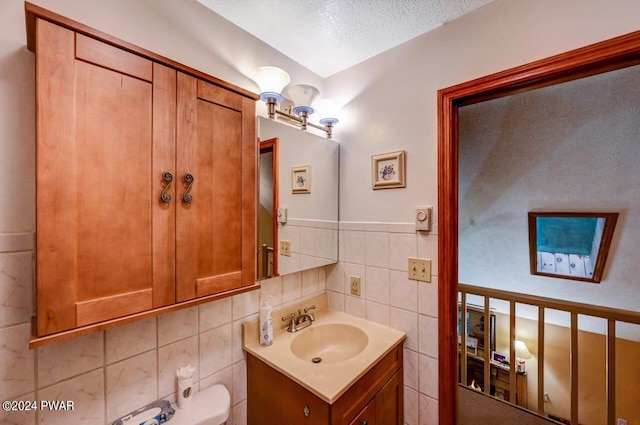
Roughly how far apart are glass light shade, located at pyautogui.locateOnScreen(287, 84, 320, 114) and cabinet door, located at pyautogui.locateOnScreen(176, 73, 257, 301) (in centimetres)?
47

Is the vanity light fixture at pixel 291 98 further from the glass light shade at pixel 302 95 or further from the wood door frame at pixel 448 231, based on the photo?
the wood door frame at pixel 448 231

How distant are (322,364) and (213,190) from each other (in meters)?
0.85

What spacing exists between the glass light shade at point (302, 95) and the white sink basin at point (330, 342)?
1.24 meters

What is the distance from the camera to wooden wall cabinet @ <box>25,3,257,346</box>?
589 mm

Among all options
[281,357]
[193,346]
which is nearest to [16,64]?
[193,346]

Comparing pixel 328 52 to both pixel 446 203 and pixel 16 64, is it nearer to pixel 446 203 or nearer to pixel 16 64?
pixel 446 203

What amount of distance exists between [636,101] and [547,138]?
44 cm

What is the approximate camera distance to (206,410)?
0.97 metres

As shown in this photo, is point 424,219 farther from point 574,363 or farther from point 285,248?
point 574,363

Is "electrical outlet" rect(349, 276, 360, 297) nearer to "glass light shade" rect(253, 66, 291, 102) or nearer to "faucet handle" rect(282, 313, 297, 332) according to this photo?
"faucet handle" rect(282, 313, 297, 332)

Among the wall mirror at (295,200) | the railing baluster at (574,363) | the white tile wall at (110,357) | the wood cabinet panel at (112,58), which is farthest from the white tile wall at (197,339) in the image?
the railing baluster at (574,363)

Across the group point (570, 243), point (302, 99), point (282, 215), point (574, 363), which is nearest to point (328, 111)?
point (302, 99)

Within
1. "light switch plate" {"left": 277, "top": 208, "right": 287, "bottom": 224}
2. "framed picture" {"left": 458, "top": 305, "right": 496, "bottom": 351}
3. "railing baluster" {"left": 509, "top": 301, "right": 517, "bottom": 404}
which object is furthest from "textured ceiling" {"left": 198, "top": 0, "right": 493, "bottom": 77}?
"framed picture" {"left": 458, "top": 305, "right": 496, "bottom": 351}

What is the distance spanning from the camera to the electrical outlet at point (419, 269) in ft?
4.13
